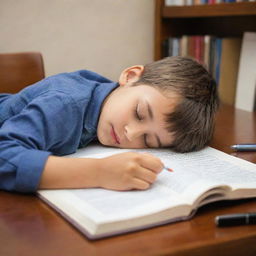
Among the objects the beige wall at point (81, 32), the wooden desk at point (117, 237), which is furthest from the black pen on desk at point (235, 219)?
the beige wall at point (81, 32)

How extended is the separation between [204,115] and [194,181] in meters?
0.35

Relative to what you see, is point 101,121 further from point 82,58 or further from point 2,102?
point 82,58

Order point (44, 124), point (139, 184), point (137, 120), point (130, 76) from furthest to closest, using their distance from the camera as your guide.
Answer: point (130, 76) < point (137, 120) < point (44, 124) < point (139, 184)

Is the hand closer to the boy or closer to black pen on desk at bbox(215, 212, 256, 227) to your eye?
the boy

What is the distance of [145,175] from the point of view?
28.1 inches

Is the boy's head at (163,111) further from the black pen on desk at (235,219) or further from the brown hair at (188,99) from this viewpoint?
the black pen on desk at (235,219)

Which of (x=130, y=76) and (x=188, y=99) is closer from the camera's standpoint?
(x=188, y=99)

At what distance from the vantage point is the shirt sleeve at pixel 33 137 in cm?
72

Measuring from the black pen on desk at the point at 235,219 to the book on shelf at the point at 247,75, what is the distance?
3.89 ft

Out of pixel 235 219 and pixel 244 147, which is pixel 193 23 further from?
pixel 235 219

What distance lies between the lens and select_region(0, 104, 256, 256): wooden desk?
542 millimetres

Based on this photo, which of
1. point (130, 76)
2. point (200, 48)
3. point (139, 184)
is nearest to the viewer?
point (139, 184)

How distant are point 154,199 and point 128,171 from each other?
74mm

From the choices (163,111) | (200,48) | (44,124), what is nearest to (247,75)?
(200,48)
